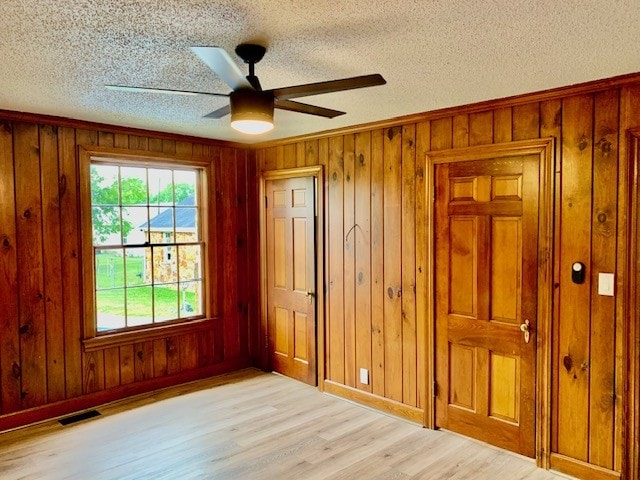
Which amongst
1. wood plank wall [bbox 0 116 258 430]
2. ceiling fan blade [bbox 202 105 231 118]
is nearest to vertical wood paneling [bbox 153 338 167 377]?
wood plank wall [bbox 0 116 258 430]

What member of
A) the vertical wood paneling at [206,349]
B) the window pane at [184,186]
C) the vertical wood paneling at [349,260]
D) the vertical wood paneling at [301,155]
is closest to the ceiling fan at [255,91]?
the vertical wood paneling at [349,260]

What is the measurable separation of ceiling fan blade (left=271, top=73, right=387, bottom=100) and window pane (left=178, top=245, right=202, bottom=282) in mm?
2875

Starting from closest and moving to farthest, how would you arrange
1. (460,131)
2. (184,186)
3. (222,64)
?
(222,64)
(460,131)
(184,186)

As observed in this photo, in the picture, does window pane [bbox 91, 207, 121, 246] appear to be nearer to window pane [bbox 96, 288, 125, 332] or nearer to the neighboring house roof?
the neighboring house roof

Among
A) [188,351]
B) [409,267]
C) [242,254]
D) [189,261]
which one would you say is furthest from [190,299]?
[409,267]

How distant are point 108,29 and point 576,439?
350 centimetres

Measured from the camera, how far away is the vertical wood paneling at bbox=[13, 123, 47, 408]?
369 centimetres

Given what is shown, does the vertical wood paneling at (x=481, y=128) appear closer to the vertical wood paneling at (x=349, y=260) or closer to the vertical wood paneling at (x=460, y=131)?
the vertical wood paneling at (x=460, y=131)

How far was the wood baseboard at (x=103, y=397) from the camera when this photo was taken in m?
3.70

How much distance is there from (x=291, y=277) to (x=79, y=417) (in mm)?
2247

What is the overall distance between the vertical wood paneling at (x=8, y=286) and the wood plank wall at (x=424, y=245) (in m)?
2.36

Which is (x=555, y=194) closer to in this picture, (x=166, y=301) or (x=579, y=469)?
(x=579, y=469)

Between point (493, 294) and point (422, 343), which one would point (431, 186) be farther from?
point (422, 343)

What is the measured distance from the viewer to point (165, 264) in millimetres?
4602
